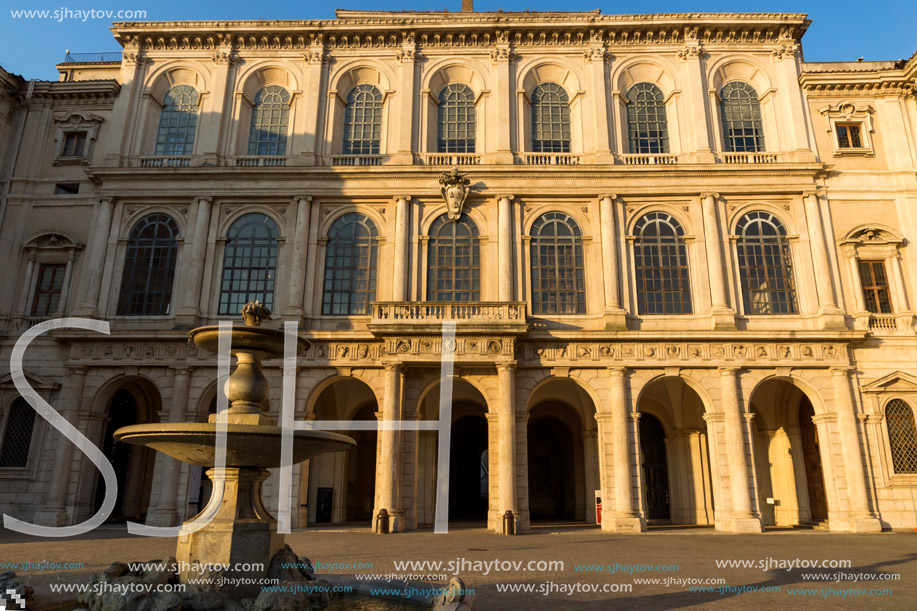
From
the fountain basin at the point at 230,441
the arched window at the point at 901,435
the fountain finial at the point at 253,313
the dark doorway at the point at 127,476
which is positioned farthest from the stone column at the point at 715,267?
the dark doorway at the point at 127,476

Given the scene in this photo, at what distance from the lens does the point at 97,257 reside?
23641 millimetres

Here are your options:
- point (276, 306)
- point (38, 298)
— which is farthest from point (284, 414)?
point (38, 298)

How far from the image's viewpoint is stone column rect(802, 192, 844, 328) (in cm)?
2186

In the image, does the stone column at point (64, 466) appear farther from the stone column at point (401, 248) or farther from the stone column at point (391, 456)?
the stone column at point (401, 248)

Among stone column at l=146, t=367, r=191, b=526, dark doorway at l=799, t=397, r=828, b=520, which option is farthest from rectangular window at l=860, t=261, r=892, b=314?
stone column at l=146, t=367, r=191, b=526

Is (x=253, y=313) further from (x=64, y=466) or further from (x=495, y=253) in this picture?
(x=64, y=466)

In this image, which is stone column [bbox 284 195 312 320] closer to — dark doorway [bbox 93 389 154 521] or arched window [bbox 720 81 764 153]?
dark doorway [bbox 93 389 154 521]

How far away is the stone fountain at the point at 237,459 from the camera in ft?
26.2

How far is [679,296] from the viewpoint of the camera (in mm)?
22859

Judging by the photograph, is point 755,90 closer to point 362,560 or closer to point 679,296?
point 679,296

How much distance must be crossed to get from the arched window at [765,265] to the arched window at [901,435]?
4581mm

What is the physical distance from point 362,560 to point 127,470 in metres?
16.0

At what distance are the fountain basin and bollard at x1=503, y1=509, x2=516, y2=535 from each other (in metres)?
11.7

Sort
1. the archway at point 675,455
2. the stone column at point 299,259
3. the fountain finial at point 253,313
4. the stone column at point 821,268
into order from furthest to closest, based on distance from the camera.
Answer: the archway at point 675,455
the stone column at point 299,259
the stone column at point 821,268
the fountain finial at point 253,313
